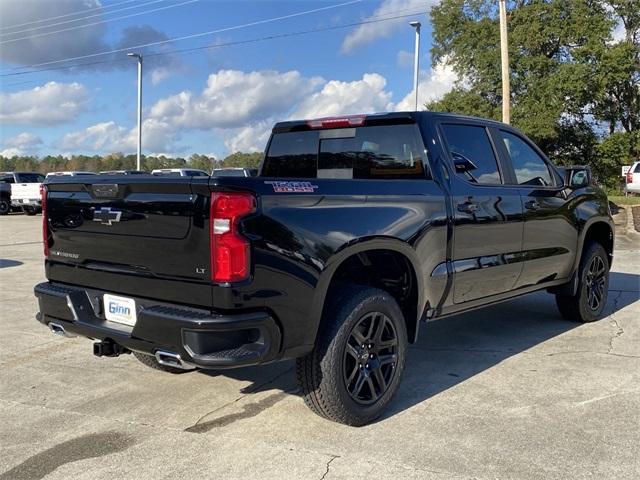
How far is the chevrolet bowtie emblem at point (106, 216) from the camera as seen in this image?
134 inches

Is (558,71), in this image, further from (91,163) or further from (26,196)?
(91,163)

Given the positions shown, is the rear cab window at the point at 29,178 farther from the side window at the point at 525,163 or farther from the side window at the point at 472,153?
the side window at the point at 472,153

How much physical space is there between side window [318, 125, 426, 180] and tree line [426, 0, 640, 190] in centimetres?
2869

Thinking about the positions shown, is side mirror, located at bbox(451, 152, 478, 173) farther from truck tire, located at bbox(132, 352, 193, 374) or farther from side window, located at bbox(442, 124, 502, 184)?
truck tire, located at bbox(132, 352, 193, 374)

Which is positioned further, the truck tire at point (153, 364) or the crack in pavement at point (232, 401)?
the truck tire at point (153, 364)

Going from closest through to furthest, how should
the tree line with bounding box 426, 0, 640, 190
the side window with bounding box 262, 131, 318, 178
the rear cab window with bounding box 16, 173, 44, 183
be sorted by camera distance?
the side window with bounding box 262, 131, 318, 178 < the rear cab window with bounding box 16, 173, 44, 183 < the tree line with bounding box 426, 0, 640, 190

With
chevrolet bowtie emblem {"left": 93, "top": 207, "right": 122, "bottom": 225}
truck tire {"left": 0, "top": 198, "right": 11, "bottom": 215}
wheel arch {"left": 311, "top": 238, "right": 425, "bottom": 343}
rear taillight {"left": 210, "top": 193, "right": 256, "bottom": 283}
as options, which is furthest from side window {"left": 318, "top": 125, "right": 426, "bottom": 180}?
truck tire {"left": 0, "top": 198, "right": 11, "bottom": 215}

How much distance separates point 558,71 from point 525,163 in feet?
96.4

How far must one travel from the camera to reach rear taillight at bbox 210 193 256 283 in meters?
2.97

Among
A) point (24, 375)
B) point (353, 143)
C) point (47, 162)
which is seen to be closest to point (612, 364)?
point (353, 143)

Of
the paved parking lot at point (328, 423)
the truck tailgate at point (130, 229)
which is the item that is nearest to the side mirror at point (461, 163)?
the paved parking lot at point (328, 423)

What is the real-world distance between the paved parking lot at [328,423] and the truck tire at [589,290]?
16.8 inches

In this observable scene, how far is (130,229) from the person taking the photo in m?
3.35

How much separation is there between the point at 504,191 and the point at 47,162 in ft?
275
